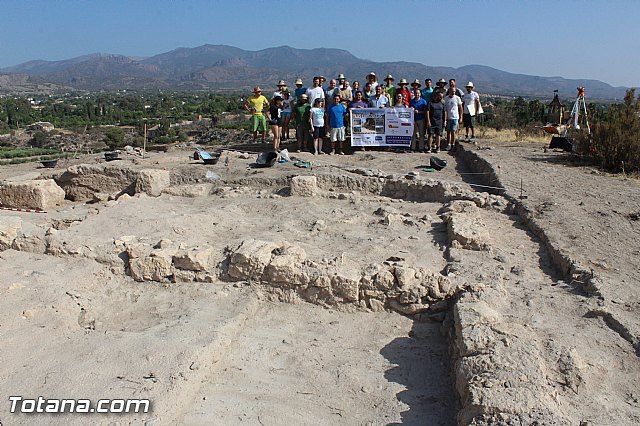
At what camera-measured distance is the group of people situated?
12164 millimetres

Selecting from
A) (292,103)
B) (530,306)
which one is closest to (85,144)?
(292,103)

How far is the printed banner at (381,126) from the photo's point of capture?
1241 centimetres

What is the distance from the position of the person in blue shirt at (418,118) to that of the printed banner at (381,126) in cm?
15

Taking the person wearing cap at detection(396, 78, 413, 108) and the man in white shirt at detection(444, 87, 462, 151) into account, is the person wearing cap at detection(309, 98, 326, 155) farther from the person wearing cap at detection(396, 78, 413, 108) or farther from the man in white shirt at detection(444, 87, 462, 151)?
the man in white shirt at detection(444, 87, 462, 151)

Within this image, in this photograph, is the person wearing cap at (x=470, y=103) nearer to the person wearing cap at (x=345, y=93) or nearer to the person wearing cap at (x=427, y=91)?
the person wearing cap at (x=427, y=91)

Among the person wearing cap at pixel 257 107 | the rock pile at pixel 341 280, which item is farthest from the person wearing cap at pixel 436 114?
the rock pile at pixel 341 280

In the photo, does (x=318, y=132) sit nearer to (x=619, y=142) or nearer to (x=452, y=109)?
(x=452, y=109)

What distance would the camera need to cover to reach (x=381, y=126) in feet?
41.3

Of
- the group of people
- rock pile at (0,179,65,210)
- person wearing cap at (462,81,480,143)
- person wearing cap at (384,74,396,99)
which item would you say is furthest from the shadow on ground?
person wearing cap at (462,81,480,143)

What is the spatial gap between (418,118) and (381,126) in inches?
35.2

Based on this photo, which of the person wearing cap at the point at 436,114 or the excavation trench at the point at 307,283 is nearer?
the excavation trench at the point at 307,283

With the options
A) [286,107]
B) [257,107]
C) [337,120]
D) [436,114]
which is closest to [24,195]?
[257,107]

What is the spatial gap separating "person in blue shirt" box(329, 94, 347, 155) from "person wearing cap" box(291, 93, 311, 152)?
0.66m

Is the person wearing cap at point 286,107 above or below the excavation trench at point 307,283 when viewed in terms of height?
above
